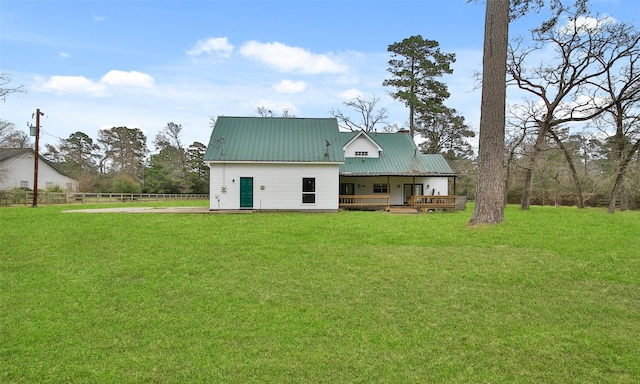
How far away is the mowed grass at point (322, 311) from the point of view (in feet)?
11.0

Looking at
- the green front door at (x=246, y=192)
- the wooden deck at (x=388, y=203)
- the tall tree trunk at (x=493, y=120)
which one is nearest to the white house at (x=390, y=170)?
the wooden deck at (x=388, y=203)

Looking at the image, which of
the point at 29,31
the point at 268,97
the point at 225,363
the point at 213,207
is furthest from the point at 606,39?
the point at 268,97

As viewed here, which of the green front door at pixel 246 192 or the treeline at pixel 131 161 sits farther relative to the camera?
the treeline at pixel 131 161

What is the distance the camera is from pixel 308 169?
1953 cm

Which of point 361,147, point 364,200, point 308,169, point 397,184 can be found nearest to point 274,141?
point 308,169

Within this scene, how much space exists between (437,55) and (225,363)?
35592 millimetres

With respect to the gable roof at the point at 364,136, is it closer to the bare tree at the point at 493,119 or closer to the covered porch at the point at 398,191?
the covered porch at the point at 398,191

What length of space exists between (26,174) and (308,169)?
3403 cm

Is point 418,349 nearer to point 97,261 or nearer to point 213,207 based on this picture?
point 97,261

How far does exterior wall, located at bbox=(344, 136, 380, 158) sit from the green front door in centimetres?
776

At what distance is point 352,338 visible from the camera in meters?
3.94

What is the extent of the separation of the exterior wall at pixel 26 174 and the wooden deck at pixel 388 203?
1103 inches

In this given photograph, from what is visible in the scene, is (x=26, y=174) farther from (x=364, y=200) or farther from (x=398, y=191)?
(x=398, y=191)

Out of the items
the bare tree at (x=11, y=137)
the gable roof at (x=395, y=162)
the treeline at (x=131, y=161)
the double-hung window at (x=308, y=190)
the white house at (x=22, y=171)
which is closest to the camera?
the double-hung window at (x=308, y=190)
